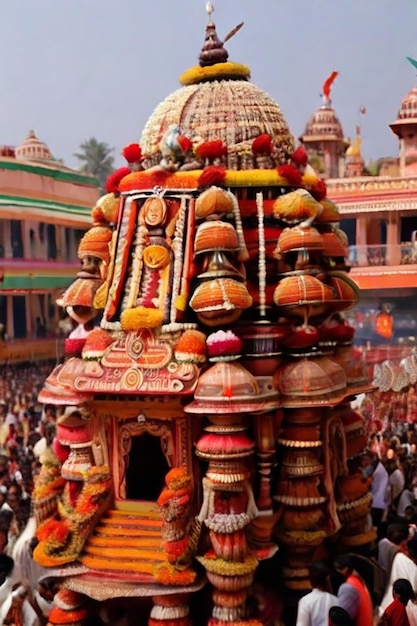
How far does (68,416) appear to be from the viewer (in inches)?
324

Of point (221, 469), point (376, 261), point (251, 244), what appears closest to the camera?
point (221, 469)

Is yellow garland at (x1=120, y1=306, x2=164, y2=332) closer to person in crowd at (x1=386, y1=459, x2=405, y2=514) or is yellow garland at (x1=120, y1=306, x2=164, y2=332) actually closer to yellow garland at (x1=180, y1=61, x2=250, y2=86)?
yellow garland at (x1=180, y1=61, x2=250, y2=86)

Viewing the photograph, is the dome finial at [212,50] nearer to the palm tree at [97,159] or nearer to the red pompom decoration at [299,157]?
the red pompom decoration at [299,157]

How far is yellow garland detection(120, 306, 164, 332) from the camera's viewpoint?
7.63 meters

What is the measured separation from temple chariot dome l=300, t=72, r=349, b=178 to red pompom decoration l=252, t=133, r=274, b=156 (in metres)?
22.4

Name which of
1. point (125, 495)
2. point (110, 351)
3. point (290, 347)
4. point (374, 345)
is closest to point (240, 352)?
point (290, 347)

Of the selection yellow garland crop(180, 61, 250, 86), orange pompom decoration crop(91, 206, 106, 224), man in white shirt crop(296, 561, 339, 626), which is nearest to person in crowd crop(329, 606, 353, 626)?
man in white shirt crop(296, 561, 339, 626)

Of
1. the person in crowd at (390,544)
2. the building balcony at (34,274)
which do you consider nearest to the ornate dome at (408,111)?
the building balcony at (34,274)

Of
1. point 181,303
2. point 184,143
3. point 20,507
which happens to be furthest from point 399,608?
point 20,507

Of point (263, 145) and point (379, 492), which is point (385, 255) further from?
point (263, 145)

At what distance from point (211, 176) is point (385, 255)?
1399cm

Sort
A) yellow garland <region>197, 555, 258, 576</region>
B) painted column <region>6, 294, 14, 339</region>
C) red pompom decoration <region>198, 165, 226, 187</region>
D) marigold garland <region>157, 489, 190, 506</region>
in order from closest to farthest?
yellow garland <region>197, 555, 258, 576</region> → marigold garland <region>157, 489, 190, 506</region> → red pompom decoration <region>198, 165, 226, 187</region> → painted column <region>6, 294, 14, 339</region>

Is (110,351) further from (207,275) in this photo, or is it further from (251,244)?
(251,244)

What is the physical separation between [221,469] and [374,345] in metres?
13.6
